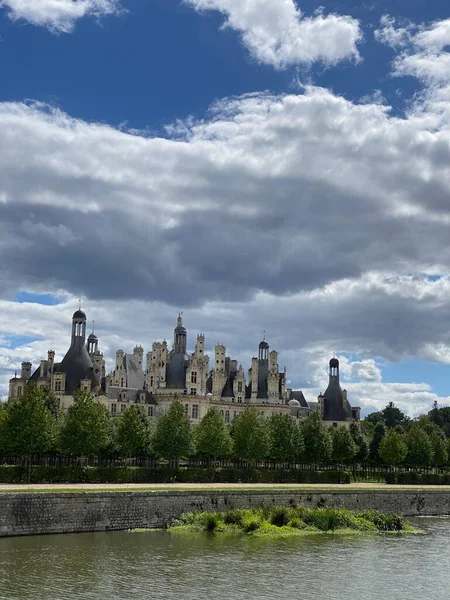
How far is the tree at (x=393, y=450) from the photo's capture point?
91562 mm

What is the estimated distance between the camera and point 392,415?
16800cm

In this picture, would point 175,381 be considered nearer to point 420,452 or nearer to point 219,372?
point 219,372

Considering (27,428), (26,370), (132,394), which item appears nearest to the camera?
→ (27,428)

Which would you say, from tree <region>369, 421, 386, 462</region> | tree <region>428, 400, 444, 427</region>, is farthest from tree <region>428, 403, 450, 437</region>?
tree <region>369, 421, 386, 462</region>

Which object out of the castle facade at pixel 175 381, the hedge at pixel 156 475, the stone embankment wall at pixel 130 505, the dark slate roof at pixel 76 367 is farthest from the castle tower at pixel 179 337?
the stone embankment wall at pixel 130 505

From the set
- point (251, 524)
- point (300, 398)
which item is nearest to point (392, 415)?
point (300, 398)

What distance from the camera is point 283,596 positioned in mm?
32031

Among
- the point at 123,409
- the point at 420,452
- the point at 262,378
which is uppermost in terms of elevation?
the point at 262,378

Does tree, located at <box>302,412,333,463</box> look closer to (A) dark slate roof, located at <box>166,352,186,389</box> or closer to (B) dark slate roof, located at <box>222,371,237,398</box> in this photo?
(A) dark slate roof, located at <box>166,352,186,389</box>

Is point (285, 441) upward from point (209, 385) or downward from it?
downward

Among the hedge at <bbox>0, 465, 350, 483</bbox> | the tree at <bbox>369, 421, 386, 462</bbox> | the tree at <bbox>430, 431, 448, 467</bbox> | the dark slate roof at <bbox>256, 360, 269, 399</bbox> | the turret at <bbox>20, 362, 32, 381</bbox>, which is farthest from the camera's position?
the dark slate roof at <bbox>256, 360, 269, 399</bbox>

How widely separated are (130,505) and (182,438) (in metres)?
26.1

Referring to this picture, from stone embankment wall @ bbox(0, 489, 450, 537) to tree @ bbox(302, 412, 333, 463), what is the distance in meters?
22.4

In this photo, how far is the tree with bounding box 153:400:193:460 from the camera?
2911 inches
